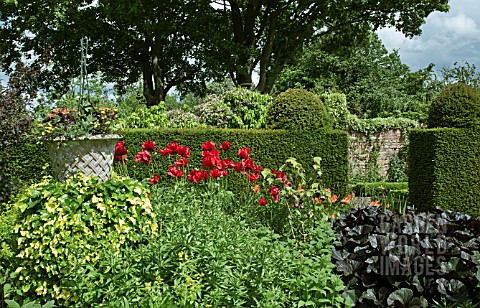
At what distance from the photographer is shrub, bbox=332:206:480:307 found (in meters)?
3.62

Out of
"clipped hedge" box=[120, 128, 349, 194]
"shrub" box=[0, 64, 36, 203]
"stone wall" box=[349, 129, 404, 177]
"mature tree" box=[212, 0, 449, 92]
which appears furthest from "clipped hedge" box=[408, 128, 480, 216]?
"mature tree" box=[212, 0, 449, 92]

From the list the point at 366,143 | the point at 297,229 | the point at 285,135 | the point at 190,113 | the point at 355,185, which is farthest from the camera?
the point at 366,143

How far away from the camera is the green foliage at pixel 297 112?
8867mm

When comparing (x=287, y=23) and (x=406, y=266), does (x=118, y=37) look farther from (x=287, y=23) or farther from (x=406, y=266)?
(x=406, y=266)

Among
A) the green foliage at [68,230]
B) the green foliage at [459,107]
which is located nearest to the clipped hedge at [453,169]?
the green foliage at [459,107]

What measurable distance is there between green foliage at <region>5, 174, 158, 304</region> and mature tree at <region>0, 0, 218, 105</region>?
1106cm

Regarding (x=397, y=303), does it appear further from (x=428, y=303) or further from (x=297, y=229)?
(x=297, y=229)

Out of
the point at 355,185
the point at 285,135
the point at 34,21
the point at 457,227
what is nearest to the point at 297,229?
the point at 457,227

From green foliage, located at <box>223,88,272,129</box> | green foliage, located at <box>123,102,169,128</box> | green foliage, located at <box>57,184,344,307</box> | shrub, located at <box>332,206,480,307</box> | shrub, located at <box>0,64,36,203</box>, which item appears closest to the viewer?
green foliage, located at <box>57,184,344,307</box>

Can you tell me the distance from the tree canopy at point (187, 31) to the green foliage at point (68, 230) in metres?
11.9

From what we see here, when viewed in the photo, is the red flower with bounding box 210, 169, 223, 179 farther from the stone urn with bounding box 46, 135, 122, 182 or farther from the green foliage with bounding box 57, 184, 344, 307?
the stone urn with bounding box 46, 135, 122, 182

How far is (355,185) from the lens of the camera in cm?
1269

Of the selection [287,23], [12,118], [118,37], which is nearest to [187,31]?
[118,37]

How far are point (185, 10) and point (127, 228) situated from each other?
14.5 meters
